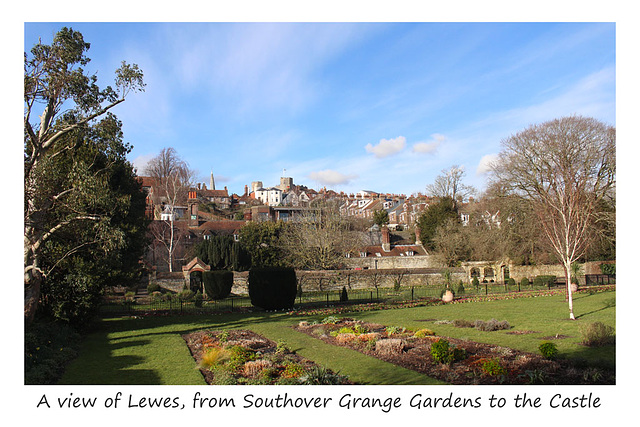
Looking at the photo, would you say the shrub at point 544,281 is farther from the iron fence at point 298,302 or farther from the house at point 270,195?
the house at point 270,195

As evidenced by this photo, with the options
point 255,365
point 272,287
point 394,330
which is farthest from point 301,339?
point 272,287

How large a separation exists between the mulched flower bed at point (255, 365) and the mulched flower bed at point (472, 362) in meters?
1.88

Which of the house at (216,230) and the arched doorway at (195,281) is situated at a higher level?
the house at (216,230)

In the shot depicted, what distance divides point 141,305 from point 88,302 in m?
10.1

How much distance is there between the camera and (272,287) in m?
21.1

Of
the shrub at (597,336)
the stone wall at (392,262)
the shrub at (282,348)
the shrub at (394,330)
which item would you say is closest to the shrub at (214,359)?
the shrub at (282,348)

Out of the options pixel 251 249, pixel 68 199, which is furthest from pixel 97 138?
pixel 251 249

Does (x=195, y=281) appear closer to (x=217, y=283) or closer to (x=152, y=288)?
(x=152, y=288)

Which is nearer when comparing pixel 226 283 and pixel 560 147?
pixel 226 283

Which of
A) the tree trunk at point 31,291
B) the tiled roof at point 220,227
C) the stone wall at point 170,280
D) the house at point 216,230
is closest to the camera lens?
the tree trunk at point 31,291

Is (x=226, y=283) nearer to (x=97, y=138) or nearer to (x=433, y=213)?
(x=97, y=138)

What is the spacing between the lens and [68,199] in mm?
11062

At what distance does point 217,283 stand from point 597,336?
69.8 ft

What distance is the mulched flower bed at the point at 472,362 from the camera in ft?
25.6
